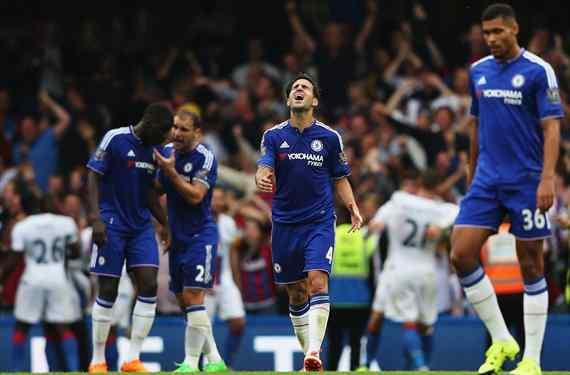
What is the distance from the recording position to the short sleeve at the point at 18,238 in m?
17.1

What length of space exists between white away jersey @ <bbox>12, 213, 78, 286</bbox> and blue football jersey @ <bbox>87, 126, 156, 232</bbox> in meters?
3.94

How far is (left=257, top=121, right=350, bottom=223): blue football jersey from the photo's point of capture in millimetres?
12125

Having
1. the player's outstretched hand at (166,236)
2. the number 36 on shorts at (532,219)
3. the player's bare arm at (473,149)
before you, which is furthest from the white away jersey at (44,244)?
the number 36 on shorts at (532,219)

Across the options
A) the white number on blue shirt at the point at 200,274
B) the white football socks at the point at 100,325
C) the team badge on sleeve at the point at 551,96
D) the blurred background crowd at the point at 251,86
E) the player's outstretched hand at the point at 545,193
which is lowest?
the white football socks at the point at 100,325

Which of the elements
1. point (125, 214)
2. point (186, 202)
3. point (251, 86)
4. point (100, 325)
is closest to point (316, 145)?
point (186, 202)

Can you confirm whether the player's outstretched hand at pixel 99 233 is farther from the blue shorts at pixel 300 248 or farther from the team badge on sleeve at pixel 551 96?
the team badge on sleeve at pixel 551 96

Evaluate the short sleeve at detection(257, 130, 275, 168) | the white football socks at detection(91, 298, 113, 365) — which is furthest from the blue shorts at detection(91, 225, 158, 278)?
the short sleeve at detection(257, 130, 275, 168)

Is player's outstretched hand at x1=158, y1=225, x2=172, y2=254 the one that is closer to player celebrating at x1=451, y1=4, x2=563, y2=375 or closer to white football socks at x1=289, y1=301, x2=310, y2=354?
white football socks at x1=289, y1=301, x2=310, y2=354

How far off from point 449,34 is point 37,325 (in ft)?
25.7

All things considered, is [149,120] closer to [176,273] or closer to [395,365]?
[176,273]

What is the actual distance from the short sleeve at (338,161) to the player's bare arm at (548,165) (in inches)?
78.2

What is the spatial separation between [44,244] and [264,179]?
621 cm

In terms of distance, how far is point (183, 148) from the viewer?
13664 mm

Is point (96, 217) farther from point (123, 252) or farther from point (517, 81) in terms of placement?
point (517, 81)
